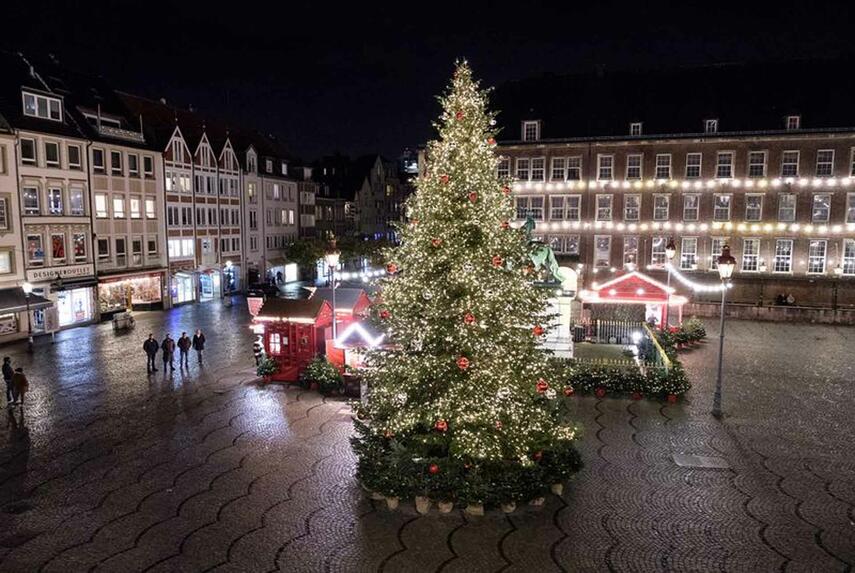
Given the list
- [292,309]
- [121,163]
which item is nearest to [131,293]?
[121,163]

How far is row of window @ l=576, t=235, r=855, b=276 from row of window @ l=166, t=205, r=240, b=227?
27.5 metres

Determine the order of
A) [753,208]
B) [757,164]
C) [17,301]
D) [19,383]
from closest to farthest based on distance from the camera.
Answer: [19,383] < [17,301] < [757,164] < [753,208]

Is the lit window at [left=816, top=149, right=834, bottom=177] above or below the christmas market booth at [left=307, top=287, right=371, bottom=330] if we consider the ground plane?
above

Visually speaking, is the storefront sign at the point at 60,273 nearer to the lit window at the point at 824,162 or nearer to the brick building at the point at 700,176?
the brick building at the point at 700,176

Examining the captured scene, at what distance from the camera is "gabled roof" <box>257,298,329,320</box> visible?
2455 cm

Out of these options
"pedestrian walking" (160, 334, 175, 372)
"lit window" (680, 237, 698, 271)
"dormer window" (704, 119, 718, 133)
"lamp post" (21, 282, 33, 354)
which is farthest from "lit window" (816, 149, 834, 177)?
"lamp post" (21, 282, 33, 354)

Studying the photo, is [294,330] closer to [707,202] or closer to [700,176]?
[707,202]

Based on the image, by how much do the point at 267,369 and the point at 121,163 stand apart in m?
26.1

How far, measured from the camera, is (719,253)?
147ft

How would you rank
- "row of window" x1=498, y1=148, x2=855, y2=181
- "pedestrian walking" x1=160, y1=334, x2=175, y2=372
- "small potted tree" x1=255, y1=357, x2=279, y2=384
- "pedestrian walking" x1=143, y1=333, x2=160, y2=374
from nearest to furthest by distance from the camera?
"small potted tree" x1=255, y1=357, x2=279, y2=384
"pedestrian walking" x1=143, y1=333, x2=160, y2=374
"pedestrian walking" x1=160, y1=334, x2=175, y2=372
"row of window" x1=498, y1=148, x2=855, y2=181

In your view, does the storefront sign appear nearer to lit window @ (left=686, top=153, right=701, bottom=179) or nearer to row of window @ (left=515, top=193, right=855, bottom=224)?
row of window @ (left=515, top=193, right=855, bottom=224)

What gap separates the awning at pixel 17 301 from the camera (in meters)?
32.2

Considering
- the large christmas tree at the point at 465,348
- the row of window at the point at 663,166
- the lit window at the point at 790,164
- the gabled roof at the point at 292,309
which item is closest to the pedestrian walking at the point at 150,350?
the gabled roof at the point at 292,309

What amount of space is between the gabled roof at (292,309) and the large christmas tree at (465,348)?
11.2 metres
